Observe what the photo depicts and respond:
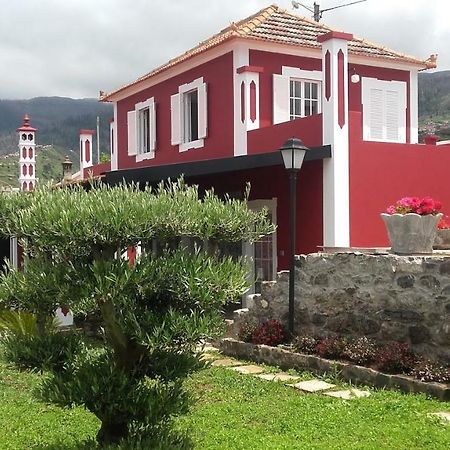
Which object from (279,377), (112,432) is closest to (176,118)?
(279,377)

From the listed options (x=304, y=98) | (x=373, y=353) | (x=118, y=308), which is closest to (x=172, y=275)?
(x=118, y=308)

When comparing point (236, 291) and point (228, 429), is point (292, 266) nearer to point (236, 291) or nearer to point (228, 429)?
point (228, 429)

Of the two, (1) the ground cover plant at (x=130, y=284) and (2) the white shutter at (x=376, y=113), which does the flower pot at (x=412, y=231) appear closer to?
(1) the ground cover plant at (x=130, y=284)

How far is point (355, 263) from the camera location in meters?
8.89

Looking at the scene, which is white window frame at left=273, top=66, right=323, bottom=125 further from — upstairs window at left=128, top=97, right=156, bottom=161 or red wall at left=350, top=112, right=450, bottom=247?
upstairs window at left=128, top=97, right=156, bottom=161

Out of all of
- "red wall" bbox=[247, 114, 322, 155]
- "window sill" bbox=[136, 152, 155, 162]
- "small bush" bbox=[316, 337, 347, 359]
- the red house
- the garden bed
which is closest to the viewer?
the garden bed

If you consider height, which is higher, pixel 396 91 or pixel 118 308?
pixel 396 91

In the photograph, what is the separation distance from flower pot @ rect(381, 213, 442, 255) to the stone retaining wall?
0.49 metres

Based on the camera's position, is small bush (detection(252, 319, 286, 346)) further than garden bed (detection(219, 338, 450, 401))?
Yes

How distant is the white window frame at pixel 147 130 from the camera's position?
54.3ft

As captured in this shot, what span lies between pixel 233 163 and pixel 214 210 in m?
6.55

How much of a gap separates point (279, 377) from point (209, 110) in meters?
7.55

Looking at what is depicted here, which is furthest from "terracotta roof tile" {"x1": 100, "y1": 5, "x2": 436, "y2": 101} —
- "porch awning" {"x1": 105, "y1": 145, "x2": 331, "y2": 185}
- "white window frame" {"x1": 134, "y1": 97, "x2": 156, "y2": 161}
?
"porch awning" {"x1": 105, "y1": 145, "x2": 331, "y2": 185}

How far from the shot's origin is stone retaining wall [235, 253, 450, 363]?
781cm
